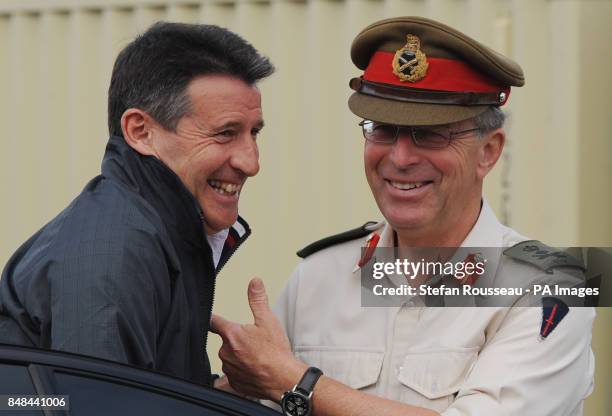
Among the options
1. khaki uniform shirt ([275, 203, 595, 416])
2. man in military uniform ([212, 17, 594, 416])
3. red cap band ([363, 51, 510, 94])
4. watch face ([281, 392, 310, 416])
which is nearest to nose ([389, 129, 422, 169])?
man in military uniform ([212, 17, 594, 416])

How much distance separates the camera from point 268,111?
585 cm

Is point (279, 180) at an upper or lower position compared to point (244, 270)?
upper

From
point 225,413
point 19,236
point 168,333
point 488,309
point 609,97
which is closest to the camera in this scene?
point 225,413

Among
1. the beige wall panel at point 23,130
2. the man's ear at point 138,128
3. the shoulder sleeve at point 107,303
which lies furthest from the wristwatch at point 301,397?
the beige wall panel at point 23,130

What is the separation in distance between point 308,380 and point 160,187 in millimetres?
565

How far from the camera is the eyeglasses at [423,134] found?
9.83 ft

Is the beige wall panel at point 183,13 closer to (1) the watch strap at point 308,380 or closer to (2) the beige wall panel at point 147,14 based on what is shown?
(2) the beige wall panel at point 147,14

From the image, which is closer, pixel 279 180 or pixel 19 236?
pixel 279 180

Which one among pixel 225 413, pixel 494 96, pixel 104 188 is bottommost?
pixel 225 413

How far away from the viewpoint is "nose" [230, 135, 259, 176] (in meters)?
3.01

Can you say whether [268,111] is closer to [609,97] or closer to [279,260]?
[279,260]

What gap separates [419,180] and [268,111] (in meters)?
2.88

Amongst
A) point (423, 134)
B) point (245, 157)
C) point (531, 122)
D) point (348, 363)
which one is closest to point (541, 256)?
point (423, 134)

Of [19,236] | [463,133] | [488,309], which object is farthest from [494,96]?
[19,236]
